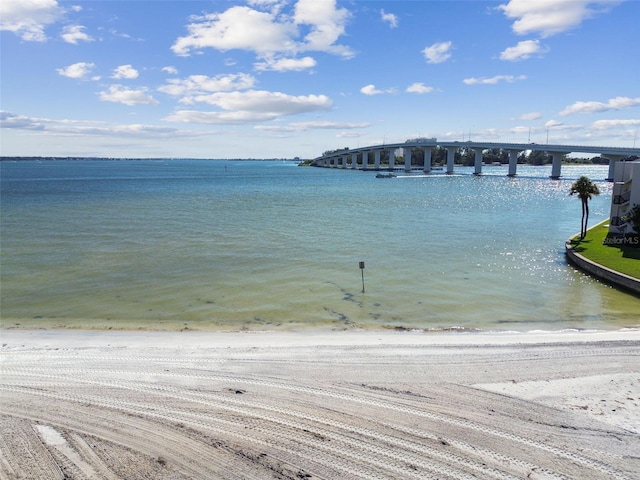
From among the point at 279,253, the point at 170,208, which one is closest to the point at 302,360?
the point at 279,253

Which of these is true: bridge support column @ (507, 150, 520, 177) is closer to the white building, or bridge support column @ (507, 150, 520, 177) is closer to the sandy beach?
the white building

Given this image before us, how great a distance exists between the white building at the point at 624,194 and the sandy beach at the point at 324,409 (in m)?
17.2

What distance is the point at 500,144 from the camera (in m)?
115

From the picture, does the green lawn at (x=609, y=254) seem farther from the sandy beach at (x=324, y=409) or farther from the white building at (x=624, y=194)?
the sandy beach at (x=324, y=409)

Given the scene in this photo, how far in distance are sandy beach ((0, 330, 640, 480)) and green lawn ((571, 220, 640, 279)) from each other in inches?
364

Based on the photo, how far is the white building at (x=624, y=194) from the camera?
86.0ft

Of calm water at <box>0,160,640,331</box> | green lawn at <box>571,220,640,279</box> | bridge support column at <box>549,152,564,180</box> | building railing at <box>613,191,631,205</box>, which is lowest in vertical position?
calm water at <box>0,160,640,331</box>

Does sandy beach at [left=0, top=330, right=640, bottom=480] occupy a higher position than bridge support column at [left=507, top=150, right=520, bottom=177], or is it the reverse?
bridge support column at [left=507, top=150, right=520, bottom=177]

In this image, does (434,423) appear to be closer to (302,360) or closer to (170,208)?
(302,360)

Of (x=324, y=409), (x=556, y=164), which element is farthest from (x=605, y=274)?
(x=556, y=164)

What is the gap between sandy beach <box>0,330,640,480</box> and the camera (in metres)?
6.95

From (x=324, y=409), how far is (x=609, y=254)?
2132 centimetres

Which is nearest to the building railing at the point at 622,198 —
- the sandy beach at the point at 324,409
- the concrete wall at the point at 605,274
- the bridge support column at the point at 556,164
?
Answer: the concrete wall at the point at 605,274

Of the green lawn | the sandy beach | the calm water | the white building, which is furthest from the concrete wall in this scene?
the sandy beach
